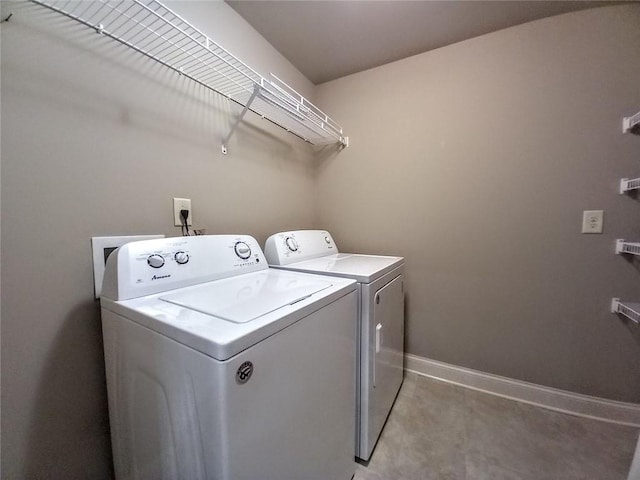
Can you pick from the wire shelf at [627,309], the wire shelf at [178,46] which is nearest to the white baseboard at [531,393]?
the wire shelf at [627,309]

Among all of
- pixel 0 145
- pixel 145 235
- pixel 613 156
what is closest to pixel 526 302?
pixel 613 156

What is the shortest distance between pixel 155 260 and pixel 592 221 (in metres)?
2.19

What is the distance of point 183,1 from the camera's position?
1.06 m

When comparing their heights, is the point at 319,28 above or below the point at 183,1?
above

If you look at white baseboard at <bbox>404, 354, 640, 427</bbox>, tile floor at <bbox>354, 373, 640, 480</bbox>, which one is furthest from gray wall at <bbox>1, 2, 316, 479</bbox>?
white baseboard at <bbox>404, 354, 640, 427</bbox>

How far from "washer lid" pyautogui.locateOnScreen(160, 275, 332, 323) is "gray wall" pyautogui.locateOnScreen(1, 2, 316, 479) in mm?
366

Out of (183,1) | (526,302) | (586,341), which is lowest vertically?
(586,341)

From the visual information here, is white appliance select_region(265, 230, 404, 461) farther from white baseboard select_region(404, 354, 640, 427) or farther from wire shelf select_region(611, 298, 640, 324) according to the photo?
wire shelf select_region(611, 298, 640, 324)

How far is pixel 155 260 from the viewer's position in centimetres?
82

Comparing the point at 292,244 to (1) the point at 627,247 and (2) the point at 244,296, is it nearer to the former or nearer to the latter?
(2) the point at 244,296

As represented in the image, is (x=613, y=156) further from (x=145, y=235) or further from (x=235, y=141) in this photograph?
(x=145, y=235)

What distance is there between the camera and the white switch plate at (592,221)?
1.33 m

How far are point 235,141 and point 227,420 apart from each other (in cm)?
131

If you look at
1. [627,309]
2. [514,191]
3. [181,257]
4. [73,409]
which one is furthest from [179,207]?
[627,309]
